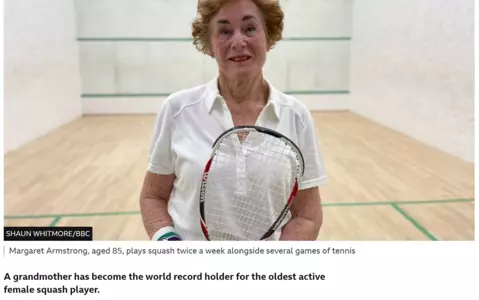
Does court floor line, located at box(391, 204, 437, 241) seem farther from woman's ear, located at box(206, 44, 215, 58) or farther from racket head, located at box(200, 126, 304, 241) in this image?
woman's ear, located at box(206, 44, 215, 58)

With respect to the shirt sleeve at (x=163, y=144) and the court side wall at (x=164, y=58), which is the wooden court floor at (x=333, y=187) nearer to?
the shirt sleeve at (x=163, y=144)

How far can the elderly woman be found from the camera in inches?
29.9

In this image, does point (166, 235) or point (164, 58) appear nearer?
point (166, 235)

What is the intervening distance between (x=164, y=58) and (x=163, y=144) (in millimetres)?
3423

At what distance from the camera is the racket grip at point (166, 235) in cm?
81

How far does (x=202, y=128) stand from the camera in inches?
30.2

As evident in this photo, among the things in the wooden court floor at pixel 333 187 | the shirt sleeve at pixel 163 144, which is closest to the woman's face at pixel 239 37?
the shirt sleeve at pixel 163 144

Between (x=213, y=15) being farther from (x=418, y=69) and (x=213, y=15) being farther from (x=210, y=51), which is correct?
(x=418, y=69)

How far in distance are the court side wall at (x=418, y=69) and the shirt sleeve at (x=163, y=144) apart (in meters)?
1.17

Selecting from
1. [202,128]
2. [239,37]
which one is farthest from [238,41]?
[202,128]

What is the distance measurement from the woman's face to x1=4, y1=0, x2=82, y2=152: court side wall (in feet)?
3.54
